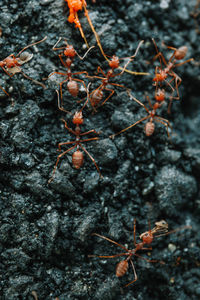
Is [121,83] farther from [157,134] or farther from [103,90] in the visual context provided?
[157,134]

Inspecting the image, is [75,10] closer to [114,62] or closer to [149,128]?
[114,62]

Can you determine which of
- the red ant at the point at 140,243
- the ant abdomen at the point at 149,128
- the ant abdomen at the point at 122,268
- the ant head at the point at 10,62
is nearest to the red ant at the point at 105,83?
the ant abdomen at the point at 149,128

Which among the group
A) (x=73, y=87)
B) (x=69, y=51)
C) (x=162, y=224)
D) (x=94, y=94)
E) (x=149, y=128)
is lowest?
(x=162, y=224)

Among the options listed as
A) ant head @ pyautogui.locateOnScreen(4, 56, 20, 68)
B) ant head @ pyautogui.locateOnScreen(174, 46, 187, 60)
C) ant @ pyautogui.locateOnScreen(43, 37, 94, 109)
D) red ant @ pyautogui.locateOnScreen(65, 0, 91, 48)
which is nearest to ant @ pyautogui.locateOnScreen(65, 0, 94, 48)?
red ant @ pyautogui.locateOnScreen(65, 0, 91, 48)

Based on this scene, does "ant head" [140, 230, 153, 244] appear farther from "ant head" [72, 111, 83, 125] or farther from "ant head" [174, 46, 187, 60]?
"ant head" [174, 46, 187, 60]

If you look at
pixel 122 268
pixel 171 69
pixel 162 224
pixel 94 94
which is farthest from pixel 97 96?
pixel 122 268
